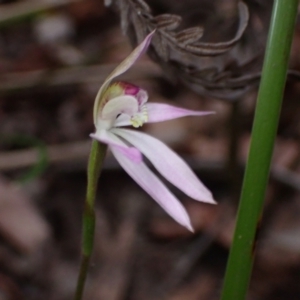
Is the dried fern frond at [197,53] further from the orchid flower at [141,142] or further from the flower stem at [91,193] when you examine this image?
the flower stem at [91,193]

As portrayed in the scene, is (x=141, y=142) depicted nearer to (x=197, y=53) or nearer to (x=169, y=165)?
(x=169, y=165)

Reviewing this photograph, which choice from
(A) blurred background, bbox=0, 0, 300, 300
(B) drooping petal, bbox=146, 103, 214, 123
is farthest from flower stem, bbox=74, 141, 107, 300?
(A) blurred background, bbox=0, 0, 300, 300

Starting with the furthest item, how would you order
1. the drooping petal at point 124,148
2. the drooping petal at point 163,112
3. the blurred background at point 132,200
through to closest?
the blurred background at point 132,200
the drooping petal at point 163,112
the drooping petal at point 124,148

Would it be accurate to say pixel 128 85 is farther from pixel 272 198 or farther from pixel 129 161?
pixel 272 198

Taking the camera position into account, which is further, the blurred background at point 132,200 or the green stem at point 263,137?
the blurred background at point 132,200

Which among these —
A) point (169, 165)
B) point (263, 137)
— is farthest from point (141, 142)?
point (263, 137)

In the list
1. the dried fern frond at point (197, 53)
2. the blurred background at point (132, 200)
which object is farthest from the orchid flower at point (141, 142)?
the blurred background at point (132, 200)

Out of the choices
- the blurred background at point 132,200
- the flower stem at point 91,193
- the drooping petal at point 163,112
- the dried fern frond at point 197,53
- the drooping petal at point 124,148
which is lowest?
the blurred background at point 132,200

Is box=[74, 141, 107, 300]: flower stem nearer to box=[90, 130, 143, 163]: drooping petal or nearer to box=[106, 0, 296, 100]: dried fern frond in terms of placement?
box=[90, 130, 143, 163]: drooping petal

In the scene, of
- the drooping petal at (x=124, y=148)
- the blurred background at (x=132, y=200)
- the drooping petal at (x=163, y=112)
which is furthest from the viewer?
the blurred background at (x=132, y=200)
